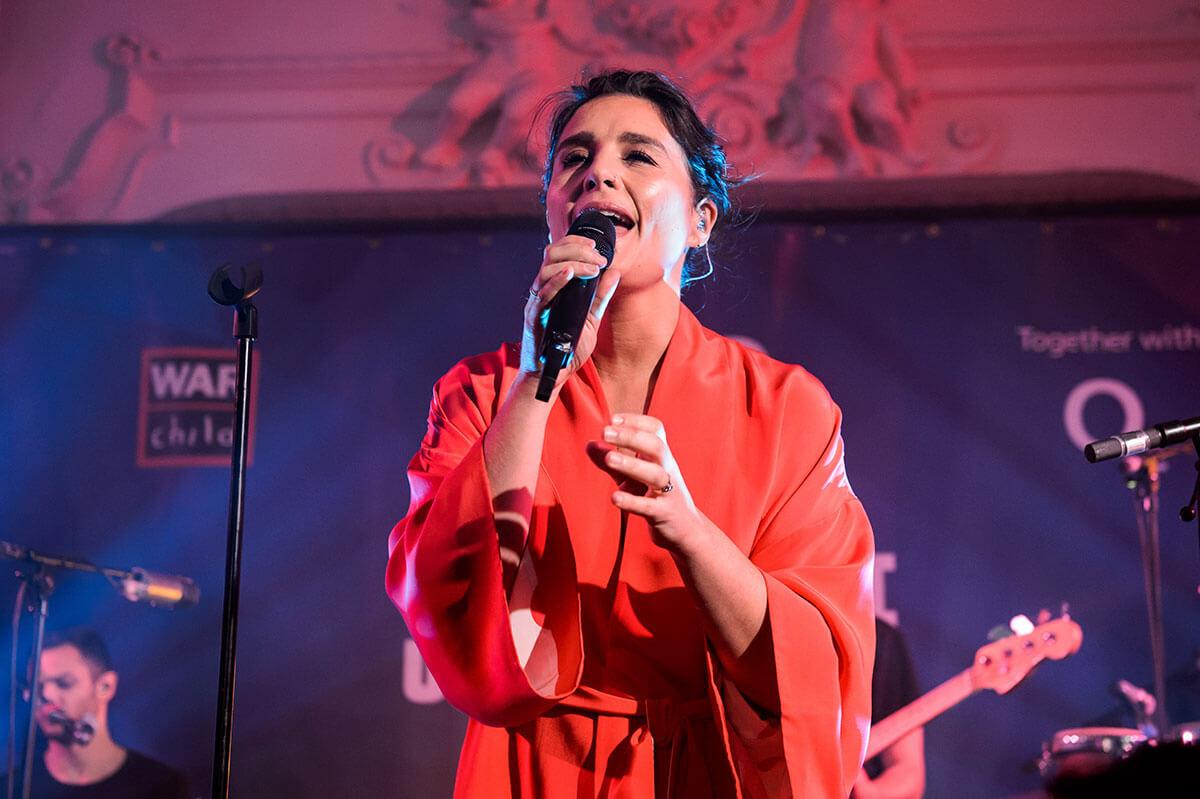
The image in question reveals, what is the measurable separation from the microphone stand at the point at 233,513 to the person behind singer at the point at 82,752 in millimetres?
1725

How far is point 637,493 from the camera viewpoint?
4.24ft

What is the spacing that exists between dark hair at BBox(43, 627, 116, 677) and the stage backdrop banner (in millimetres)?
39

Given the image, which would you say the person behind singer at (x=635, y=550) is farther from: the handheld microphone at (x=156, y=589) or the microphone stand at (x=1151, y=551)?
the handheld microphone at (x=156, y=589)

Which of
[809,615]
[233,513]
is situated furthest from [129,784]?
[809,615]

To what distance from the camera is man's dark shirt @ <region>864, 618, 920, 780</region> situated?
316 cm

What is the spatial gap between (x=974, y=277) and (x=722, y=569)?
2.25 meters

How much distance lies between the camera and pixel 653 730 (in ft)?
4.80

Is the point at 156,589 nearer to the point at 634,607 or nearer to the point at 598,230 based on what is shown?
the point at 634,607

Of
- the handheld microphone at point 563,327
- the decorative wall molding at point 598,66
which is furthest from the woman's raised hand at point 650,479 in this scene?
the decorative wall molding at point 598,66

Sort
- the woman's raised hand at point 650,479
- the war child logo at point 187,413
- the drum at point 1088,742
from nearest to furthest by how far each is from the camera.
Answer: the woman's raised hand at point 650,479 < the drum at point 1088,742 < the war child logo at point 187,413

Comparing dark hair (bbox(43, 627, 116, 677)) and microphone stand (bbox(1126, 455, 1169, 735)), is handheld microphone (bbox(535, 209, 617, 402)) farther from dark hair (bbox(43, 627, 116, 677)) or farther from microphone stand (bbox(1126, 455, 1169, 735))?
dark hair (bbox(43, 627, 116, 677))

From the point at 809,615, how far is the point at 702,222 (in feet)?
2.45

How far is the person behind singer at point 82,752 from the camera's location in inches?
128

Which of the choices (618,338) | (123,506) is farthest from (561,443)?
(123,506)
